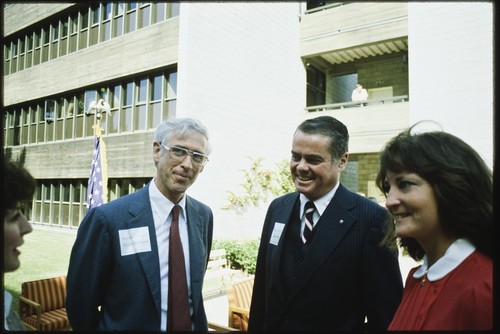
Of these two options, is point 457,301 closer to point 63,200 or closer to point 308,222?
point 308,222

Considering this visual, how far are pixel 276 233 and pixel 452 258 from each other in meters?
1.14

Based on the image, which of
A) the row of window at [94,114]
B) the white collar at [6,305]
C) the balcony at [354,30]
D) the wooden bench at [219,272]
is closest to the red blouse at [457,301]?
the white collar at [6,305]

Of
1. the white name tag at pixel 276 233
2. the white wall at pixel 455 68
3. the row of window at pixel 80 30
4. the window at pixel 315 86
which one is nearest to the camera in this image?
the white name tag at pixel 276 233

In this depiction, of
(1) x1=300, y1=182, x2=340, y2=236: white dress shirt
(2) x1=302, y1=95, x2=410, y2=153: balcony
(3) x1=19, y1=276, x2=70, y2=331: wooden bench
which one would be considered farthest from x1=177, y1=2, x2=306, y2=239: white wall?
(1) x1=300, y1=182, x2=340, y2=236: white dress shirt

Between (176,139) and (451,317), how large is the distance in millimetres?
1694

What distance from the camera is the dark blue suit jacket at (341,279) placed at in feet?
6.57

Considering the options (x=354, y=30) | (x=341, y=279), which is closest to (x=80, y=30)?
(x=354, y=30)

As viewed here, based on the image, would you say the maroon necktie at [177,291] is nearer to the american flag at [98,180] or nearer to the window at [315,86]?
the american flag at [98,180]

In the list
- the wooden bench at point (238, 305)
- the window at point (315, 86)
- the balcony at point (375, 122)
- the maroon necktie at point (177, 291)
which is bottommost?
the wooden bench at point (238, 305)

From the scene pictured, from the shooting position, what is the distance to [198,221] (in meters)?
2.44

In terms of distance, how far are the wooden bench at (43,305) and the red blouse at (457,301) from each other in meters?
4.60

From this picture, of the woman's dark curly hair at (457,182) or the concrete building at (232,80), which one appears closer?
the woman's dark curly hair at (457,182)

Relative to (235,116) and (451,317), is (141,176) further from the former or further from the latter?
(451,317)

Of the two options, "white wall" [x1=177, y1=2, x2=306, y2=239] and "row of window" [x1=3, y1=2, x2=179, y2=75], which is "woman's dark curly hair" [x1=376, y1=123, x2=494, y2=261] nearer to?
"white wall" [x1=177, y1=2, x2=306, y2=239]
